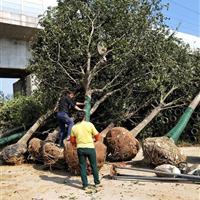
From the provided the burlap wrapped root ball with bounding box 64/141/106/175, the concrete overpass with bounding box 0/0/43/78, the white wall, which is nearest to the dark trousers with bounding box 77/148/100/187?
the burlap wrapped root ball with bounding box 64/141/106/175

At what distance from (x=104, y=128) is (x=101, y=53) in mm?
3061

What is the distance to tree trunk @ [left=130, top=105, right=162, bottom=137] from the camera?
52.3 ft

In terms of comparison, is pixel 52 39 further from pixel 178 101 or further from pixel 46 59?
pixel 178 101

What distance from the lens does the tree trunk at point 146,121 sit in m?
15.9

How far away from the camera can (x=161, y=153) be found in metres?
11.8

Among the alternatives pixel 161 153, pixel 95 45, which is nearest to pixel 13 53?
pixel 95 45

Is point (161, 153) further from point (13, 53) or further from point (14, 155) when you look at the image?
point (13, 53)

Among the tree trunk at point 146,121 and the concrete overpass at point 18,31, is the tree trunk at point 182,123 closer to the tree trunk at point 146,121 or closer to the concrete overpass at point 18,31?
the tree trunk at point 146,121

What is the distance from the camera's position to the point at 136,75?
15.6 m

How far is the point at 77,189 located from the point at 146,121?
23.3 feet

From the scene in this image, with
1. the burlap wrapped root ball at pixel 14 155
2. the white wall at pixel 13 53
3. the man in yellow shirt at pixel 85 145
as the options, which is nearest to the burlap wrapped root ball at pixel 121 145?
the burlap wrapped root ball at pixel 14 155

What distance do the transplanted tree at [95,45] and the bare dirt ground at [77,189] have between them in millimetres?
3856

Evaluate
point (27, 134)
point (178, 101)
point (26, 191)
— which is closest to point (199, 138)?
point (178, 101)

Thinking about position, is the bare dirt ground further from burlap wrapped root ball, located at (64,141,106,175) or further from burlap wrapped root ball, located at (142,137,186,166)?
burlap wrapped root ball, located at (142,137,186,166)
